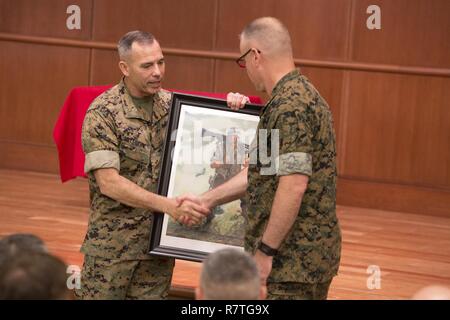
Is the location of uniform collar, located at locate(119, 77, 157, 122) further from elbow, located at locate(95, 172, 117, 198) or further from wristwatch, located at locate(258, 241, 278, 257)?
wristwatch, located at locate(258, 241, 278, 257)

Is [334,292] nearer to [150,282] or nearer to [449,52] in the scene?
[150,282]

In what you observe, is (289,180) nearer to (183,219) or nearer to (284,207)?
(284,207)

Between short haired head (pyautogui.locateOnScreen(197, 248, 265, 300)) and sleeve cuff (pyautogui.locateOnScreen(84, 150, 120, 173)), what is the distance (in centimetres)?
148

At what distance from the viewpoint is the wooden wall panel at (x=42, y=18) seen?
30.5ft

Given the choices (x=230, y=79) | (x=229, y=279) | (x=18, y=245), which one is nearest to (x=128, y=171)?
(x=18, y=245)

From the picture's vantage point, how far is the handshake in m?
4.05

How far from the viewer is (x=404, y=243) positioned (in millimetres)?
7070

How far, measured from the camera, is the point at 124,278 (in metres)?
4.23

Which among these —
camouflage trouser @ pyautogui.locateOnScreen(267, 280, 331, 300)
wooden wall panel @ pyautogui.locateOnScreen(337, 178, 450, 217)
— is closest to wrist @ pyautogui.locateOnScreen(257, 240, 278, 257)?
camouflage trouser @ pyautogui.locateOnScreen(267, 280, 331, 300)

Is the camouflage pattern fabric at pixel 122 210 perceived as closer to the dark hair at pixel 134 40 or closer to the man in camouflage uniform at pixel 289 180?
the dark hair at pixel 134 40

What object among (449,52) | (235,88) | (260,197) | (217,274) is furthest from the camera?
(235,88)

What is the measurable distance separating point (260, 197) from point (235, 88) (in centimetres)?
538

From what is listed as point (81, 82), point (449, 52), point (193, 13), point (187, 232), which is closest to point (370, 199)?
point (449, 52)

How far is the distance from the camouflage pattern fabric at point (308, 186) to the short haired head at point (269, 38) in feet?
0.32
